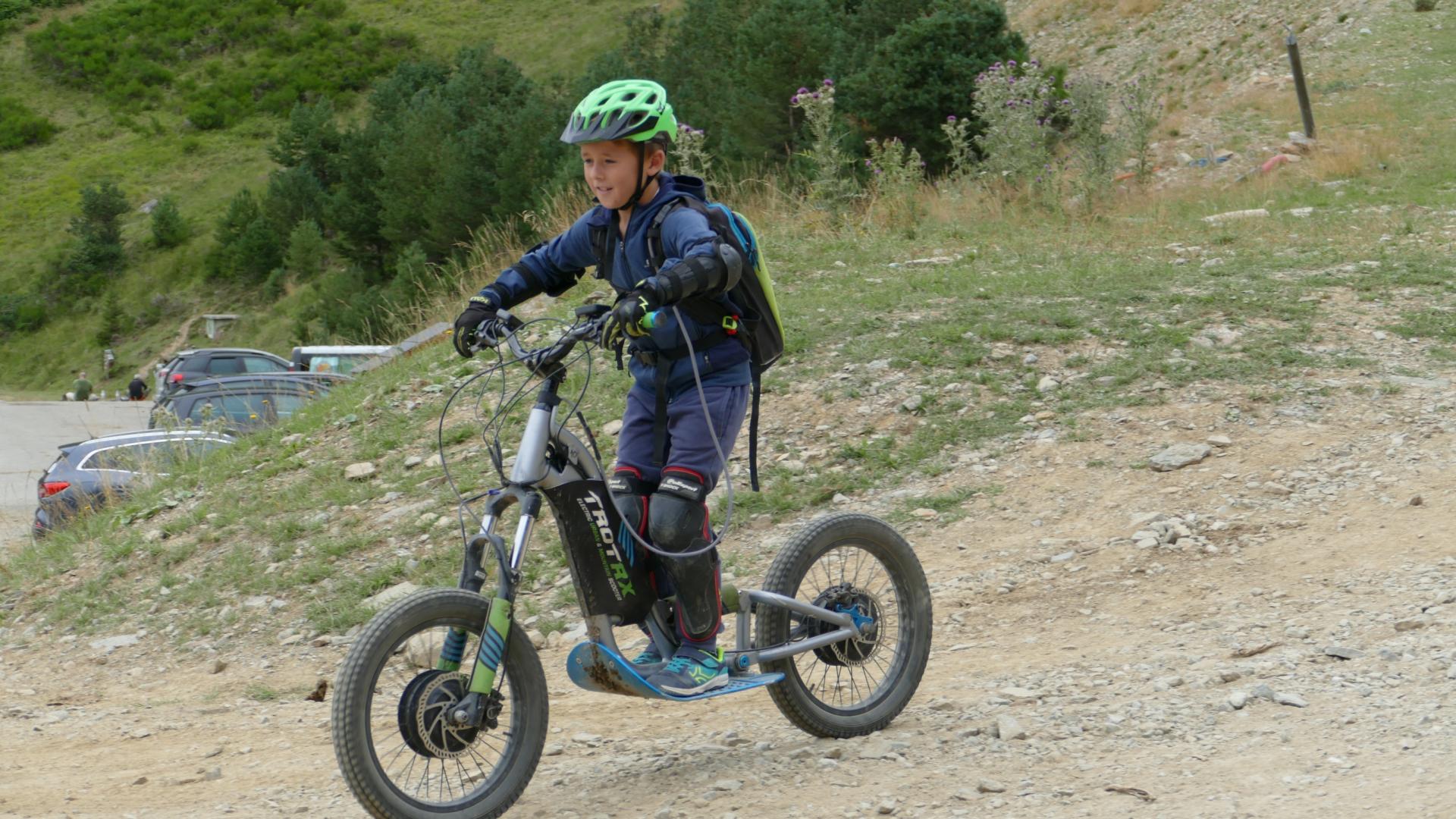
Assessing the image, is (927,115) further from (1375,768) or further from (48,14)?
(48,14)

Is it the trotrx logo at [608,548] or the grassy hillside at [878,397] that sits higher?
the trotrx logo at [608,548]

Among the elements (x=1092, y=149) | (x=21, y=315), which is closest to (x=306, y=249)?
(x=21, y=315)

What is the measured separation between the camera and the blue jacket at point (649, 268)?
371cm

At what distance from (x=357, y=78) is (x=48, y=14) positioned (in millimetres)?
25905

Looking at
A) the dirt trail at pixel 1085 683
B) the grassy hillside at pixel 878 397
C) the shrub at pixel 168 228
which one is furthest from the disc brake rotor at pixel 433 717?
the shrub at pixel 168 228

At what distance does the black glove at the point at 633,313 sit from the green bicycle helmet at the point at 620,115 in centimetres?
48

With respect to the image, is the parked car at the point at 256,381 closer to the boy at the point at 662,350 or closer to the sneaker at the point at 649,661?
the boy at the point at 662,350

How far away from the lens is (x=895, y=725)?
4.34m

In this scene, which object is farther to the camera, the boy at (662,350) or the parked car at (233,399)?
the parked car at (233,399)

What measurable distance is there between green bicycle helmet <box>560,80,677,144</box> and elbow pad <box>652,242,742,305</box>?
368 millimetres

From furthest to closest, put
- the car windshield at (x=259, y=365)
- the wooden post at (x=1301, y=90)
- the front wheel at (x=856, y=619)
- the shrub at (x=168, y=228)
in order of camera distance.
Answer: the shrub at (x=168, y=228), the car windshield at (x=259, y=365), the wooden post at (x=1301, y=90), the front wheel at (x=856, y=619)

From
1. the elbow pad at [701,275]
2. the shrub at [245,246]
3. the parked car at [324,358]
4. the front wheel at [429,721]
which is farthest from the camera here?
the shrub at [245,246]

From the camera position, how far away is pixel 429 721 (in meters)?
3.41

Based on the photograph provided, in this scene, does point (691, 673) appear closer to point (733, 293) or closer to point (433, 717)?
point (433, 717)
